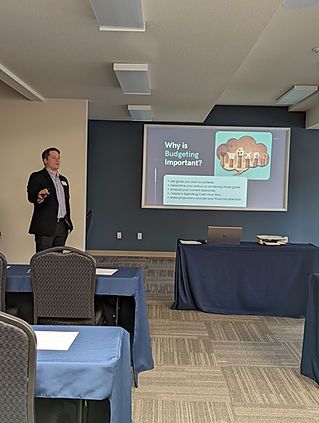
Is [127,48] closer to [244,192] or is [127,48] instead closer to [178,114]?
[178,114]

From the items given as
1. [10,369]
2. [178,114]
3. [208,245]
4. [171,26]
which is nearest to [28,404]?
[10,369]

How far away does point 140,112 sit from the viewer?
751 centimetres

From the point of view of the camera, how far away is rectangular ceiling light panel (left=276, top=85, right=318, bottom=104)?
6.72 metres

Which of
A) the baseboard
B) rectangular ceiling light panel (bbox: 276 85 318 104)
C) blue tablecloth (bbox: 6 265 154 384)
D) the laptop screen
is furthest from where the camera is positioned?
the baseboard

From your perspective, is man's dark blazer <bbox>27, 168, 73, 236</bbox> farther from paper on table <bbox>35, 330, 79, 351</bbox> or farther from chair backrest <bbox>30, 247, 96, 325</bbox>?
paper on table <bbox>35, 330, 79, 351</bbox>

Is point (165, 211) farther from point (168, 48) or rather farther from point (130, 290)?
point (130, 290)

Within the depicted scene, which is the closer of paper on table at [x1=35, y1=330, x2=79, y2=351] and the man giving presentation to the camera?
paper on table at [x1=35, y1=330, x2=79, y2=351]

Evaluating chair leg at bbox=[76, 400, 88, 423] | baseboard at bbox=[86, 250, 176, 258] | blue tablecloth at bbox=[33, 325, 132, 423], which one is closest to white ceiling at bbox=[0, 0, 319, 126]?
blue tablecloth at bbox=[33, 325, 132, 423]

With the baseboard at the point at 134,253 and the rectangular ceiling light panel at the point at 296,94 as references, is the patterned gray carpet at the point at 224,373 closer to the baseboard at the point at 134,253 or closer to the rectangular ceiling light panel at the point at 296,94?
the rectangular ceiling light panel at the point at 296,94

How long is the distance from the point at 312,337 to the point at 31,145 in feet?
15.6

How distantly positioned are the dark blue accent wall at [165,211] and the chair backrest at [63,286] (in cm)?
606

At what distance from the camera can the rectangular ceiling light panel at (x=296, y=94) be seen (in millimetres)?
6723

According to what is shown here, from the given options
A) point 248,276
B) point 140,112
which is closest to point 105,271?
point 248,276

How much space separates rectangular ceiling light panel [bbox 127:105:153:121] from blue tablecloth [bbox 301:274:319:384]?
4.48 metres
